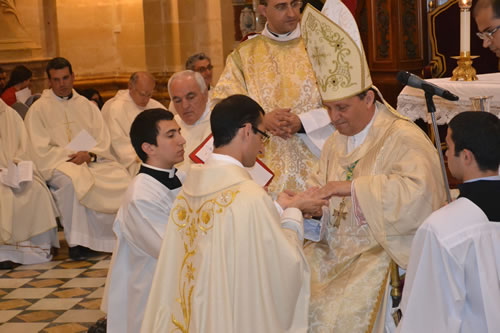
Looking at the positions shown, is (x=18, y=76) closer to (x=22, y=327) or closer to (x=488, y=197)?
(x=22, y=327)

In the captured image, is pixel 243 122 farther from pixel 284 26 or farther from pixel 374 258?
pixel 284 26

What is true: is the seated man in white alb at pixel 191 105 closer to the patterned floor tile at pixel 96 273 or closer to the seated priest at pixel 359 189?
the seated priest at pixel 359 189

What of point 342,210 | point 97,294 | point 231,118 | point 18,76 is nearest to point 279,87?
point 342,210

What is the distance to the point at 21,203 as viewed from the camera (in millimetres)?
7672

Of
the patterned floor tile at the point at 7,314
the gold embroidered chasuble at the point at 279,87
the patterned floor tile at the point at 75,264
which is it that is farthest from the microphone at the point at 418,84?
the patterned floor tile at the point at 75,264

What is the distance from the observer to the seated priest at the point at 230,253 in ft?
10.9

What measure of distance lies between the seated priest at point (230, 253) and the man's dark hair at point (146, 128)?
→ 101 cm

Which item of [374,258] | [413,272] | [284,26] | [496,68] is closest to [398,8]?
[496,68]

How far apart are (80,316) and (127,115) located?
325 cm

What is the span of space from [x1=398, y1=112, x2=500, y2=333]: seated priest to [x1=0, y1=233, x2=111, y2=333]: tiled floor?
3.20 meters

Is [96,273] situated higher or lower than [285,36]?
lower

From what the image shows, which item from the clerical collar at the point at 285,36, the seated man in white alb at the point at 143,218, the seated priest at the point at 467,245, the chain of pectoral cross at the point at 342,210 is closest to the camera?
the seated priest at the point at 467,245

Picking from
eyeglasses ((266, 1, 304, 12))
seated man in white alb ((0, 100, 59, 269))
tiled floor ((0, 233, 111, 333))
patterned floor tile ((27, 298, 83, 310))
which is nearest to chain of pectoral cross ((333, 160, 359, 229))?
eyeglasses ((266, 1, 304, 12))

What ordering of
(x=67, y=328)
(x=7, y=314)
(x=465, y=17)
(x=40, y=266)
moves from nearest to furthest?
(x=465, y=17)
(x=67, y=328)
(x=7, y=314)
(x=40, y=266)
